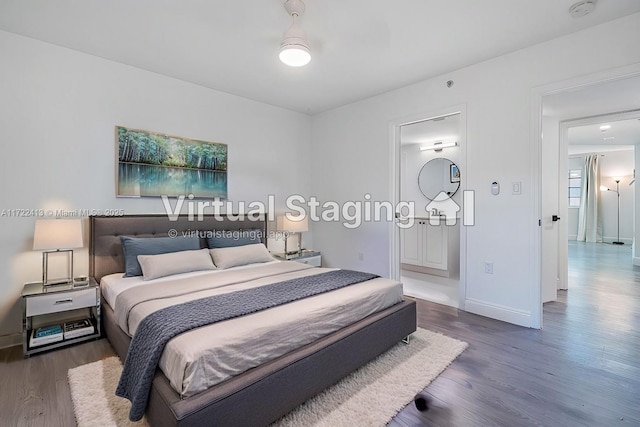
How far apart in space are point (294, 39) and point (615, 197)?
411 inches

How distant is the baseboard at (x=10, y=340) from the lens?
2.55m

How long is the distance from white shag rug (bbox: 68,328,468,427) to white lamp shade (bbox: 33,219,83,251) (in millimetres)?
992

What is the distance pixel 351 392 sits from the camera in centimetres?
191

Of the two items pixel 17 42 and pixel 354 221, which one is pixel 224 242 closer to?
pixel 354 221

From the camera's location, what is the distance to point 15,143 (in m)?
2.57

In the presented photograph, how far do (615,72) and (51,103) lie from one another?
4.86 m

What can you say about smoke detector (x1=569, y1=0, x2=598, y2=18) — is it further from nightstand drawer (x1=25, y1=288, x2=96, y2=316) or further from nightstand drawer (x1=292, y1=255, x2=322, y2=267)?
nightstand drawer (x1=25, y1=288, x2=96, y2=316)

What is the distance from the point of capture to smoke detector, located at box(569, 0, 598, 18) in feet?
7.17

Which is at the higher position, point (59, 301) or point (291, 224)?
point (291, 224)

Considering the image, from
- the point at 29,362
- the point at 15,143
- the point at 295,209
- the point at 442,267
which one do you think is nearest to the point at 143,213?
the point at 15,143

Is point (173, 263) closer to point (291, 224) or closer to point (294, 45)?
point (291, 224)

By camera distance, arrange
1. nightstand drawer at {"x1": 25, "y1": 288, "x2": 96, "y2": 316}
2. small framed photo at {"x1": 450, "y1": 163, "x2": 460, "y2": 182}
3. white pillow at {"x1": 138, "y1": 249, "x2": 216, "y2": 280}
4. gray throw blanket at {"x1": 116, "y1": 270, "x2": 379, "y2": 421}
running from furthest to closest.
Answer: small framed photo at {"x1": 450, "y1": 163, "x2": 460, "y2": 182}, white pillow at {"x1": 138, "y1": 249, "x2": 216, "y2": 280}, nightstand drawer at {"x1": 25, "y1": 288, "x2": 96, "y2": 316}, gray throw blanket at {"x1": 116, "y1": 270, "x2": 379, "y2": 421}

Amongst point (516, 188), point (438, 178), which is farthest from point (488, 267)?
point (438, 178)

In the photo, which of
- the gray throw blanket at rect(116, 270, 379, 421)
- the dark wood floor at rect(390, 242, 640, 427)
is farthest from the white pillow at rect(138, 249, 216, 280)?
the dark wood floor at rect(390, 242, 640, 427)
